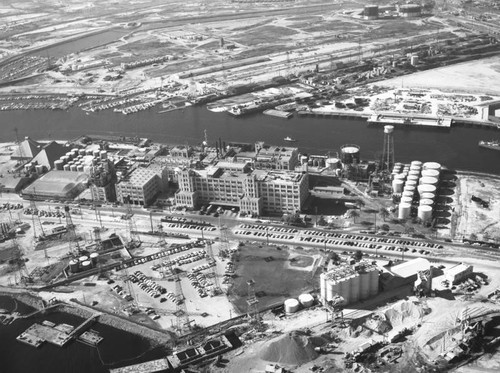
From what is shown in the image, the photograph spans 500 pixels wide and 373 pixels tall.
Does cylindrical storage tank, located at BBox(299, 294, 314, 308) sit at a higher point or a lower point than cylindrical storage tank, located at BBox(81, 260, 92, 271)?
lower

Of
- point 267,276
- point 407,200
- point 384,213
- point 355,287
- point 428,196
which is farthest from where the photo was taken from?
point 428,196

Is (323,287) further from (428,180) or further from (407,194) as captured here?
(428,180)

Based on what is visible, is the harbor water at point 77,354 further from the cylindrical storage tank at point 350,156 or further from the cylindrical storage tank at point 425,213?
the cylindrical storage tank at point 350,156

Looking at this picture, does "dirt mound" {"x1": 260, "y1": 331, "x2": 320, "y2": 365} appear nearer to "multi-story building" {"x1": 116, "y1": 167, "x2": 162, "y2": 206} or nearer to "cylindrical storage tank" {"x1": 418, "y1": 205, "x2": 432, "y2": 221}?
"cylindrical storage tank" {"x1": 418, "y1": 205, "x2": 432, "y2": 221}

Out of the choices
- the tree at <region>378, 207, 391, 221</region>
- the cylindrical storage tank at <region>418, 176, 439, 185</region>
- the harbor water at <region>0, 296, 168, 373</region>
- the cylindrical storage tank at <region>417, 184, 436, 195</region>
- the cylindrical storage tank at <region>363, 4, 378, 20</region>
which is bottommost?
the harbor water at <region>0, 296, 168, 373</region>

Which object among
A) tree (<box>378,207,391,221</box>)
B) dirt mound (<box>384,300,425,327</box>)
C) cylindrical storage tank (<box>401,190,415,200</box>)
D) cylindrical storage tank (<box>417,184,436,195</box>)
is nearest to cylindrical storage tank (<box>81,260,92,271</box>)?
dirt mound (<box>384,300,425,327</box>)

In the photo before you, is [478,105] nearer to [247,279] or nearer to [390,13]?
[247,279]

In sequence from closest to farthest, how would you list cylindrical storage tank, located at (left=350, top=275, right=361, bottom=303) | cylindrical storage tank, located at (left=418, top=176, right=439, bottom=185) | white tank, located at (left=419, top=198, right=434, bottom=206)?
cylindrical storage tank, located at (left=350, top=275, right=361, bottom=303), white tank, located at (left=419, top=198, right=434, bottom=206), cylindrical storage tank, located at (left=418, top=176, right=439, bottom=185)

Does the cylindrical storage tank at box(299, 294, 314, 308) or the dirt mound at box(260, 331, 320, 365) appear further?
the cylindrical storage tank at box(299, 294, 314, 308)

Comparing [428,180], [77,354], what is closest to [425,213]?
[428,180]
